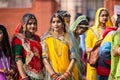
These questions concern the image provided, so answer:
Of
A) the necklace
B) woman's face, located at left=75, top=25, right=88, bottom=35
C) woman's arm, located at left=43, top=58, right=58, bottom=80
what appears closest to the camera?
woman's arm, located at left=43, top=58, right=58, bottom=80

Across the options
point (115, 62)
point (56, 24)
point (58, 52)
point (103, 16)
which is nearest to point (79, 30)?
point (103, 16)

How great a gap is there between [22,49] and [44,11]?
26.1 feet

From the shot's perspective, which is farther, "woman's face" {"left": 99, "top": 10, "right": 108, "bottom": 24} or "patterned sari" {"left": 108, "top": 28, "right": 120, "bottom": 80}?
"woman's face" {"left": 99, "top": 10, "right": 108, "bottom": 24}

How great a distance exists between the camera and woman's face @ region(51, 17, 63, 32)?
8359 mm

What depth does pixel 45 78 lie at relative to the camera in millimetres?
8414

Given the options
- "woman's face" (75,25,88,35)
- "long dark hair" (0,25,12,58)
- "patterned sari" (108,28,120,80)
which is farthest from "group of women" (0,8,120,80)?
"woman's face" (75,25,88,35)

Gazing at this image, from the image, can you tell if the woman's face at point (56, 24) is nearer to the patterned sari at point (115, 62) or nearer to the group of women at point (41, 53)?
the group of women at point (41, 53)

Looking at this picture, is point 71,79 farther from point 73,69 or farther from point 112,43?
point 112,43

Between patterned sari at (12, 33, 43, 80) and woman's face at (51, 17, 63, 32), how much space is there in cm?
38

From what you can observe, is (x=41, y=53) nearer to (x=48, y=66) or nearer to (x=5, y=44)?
(x=48, y=66)

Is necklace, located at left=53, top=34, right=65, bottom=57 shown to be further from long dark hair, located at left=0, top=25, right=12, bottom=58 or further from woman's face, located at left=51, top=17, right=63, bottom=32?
long dark hair, located at left=0, top=25, right=12, bottom=58

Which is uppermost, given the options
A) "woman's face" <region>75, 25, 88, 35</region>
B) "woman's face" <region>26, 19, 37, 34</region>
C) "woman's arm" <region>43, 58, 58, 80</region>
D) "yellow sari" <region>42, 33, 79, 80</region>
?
"woman's face" <region>26, 19, 37, 34</region>

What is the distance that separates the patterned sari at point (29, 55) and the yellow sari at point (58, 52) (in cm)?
14

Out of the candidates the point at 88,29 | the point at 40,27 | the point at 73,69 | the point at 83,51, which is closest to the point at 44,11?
the point at 40,27
